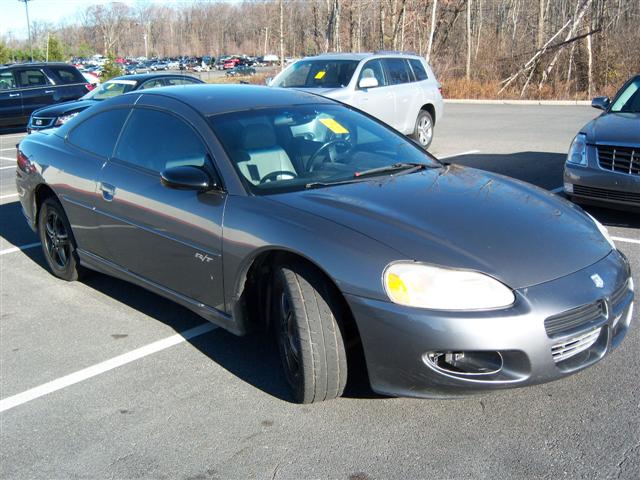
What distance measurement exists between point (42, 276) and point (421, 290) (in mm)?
3961

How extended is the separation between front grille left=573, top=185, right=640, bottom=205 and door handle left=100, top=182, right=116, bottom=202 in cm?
445

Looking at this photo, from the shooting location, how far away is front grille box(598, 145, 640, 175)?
6.34m

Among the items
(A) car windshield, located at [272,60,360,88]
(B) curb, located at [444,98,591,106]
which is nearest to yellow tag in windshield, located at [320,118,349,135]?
(A) car windshield, located at [272,60,360,88]

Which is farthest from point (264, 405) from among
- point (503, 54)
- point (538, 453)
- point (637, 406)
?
point (503, 54)

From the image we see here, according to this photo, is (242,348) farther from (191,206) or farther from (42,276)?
(42,276)

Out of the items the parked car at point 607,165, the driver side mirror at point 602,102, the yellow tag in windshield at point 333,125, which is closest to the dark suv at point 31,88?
the driver side mirror at point 602,102

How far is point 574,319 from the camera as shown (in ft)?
9.99

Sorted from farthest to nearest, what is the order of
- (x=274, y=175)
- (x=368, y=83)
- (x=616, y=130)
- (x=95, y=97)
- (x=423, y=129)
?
(x=95, y=97) → (x=423, y=129) → (x=368, y=83) → (x=616, y=130) → (x=274, y=175)

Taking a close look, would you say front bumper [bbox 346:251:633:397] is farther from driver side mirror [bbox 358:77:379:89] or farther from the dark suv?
the dark suv

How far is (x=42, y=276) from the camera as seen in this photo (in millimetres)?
5812

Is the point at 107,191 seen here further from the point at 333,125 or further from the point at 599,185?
the point at 599,185

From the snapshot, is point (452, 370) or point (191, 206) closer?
point (452, 370)

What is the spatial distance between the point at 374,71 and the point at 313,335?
9.16 meters

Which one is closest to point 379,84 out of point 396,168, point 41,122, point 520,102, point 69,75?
point 41,122
